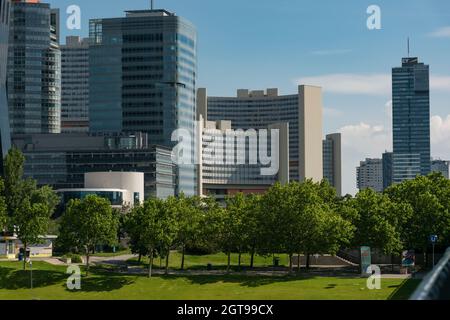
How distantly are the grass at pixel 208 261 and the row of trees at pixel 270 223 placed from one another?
18.4 feet

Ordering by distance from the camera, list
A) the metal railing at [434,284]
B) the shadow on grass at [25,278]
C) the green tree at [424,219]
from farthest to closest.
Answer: the green tree at [424,219]
the shadow on grass at [25,278]
the metal railing at [434,284]

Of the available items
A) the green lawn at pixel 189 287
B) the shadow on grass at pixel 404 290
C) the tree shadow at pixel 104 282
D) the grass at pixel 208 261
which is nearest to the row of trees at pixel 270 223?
the grass at pixel 208 261

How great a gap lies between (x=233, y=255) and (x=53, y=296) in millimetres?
60011

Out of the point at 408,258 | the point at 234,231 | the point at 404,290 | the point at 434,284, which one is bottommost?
the point at 404,290

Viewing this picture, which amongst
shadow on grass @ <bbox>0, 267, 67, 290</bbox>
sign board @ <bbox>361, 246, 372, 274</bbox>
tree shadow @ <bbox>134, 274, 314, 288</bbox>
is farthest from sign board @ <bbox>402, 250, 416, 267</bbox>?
shadow on grass @ <bbox>0, 267, 67, 290</bbox>

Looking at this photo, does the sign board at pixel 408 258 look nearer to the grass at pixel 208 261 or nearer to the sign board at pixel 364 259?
the sign board at pixel 364 259

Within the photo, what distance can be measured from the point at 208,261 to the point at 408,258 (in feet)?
131

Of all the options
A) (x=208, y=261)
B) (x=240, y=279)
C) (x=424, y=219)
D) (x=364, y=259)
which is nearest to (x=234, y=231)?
(x=240, y=279)

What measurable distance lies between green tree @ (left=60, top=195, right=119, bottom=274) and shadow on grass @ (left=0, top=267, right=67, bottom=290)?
24.6 feet

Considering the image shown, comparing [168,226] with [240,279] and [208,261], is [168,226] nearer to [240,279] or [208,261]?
[240,279]

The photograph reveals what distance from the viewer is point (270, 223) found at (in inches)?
5153

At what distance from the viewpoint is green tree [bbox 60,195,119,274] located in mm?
127312

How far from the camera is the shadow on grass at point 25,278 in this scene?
374ft
